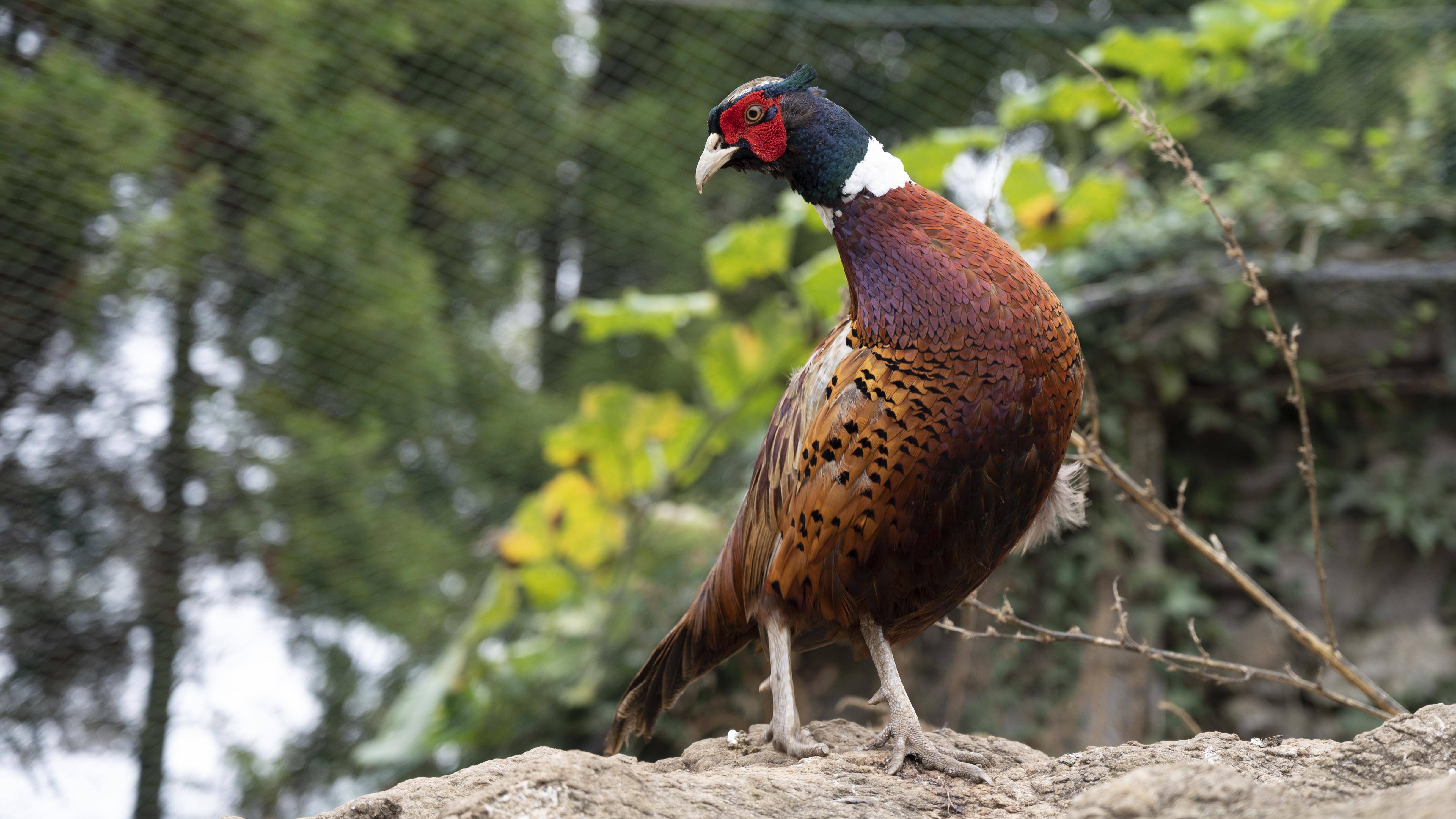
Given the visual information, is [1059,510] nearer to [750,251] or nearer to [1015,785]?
[1015,785]

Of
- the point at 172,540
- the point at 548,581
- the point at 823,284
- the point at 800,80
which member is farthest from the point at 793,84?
the point at 172,540

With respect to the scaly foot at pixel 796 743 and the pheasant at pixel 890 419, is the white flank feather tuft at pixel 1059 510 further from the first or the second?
the scaly foot at pixel 796 743

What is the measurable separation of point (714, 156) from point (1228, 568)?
1.41 meters

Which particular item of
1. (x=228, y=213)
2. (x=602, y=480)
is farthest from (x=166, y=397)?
(x=602, y=480)

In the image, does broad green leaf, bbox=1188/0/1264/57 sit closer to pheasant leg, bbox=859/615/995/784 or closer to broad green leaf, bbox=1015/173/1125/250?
broad green leaf, bbox=1015/173/1125/250

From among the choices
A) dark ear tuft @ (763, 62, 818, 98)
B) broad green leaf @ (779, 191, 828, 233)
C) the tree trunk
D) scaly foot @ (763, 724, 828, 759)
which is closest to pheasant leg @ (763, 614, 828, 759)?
scaly foot @ (763, 724, 828, 759)

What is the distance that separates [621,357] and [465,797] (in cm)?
631

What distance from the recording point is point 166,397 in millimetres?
5859

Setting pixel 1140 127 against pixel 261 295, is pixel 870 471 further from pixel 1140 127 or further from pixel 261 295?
pixel 261 295

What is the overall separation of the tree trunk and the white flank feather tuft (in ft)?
16.0

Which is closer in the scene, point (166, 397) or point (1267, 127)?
point (166, 397)

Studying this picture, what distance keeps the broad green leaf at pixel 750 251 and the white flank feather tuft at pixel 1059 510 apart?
110 inches

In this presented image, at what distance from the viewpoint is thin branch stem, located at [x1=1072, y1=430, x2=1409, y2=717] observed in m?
2.35

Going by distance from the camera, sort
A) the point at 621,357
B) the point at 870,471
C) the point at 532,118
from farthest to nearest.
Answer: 1. the point at 621,357
2. the point at 532,118
3. the point at 870,471
